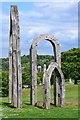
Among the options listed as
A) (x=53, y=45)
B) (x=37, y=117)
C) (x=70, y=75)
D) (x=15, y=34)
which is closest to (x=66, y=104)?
(x=53, y=45)

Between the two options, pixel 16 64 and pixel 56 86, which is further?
pixel 56 86

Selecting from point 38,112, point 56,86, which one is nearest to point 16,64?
point 56,86

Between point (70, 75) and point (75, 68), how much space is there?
69.6 inches

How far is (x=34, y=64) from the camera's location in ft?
83.5

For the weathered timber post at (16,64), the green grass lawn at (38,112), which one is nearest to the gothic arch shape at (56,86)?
the green grass lawn at (38,112)

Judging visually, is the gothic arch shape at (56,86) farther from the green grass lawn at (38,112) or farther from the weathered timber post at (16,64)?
the weathered timber post at (16,64)

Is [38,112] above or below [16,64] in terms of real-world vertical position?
below

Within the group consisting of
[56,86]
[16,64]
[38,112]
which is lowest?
[38,112]

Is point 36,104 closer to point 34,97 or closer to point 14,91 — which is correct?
point 34,97

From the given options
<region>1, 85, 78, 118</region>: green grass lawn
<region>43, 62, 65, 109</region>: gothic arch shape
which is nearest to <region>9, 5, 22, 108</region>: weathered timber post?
<region>1, 85, 78, 118</region>: green grass lawn

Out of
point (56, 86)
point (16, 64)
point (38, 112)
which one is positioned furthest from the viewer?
point (56, 86)

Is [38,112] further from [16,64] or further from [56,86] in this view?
[56,86]

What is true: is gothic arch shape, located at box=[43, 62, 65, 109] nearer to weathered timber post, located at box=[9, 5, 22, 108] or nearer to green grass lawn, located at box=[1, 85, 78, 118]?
green grass lawn, located at box=[1, 85, 78, 118]

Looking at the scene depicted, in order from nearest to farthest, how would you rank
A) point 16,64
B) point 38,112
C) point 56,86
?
point 38,112, point 16,64, point 56,86
